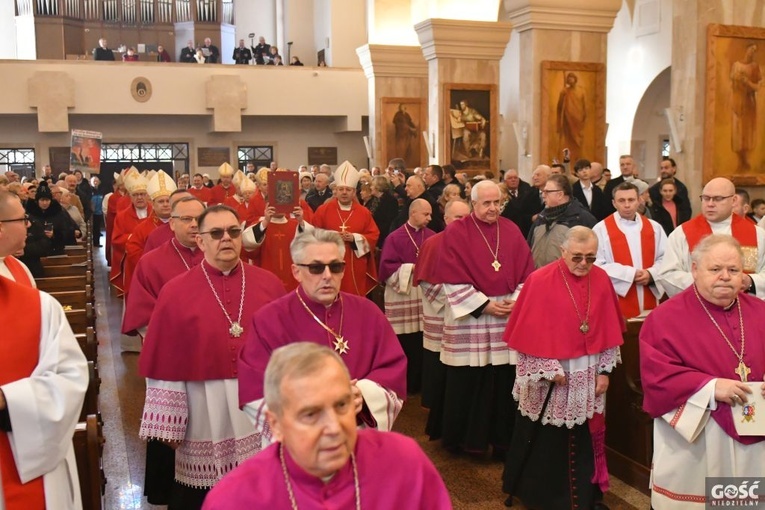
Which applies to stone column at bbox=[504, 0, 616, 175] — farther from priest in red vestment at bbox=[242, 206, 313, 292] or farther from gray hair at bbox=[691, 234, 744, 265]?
gray hair at bbox=[691, 234, 744, 265]

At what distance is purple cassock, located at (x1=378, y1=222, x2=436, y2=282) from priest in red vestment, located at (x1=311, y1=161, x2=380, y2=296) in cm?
104

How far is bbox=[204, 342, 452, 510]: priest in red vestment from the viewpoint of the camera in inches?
81.9

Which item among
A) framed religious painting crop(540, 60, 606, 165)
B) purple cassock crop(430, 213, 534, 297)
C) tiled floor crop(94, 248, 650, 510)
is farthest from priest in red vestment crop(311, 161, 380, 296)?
framed religious painting crop(540, 60, 606, 165)

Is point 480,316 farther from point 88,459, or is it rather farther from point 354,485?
point 354,485

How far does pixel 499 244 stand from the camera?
5746mm

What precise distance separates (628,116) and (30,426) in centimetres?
2046

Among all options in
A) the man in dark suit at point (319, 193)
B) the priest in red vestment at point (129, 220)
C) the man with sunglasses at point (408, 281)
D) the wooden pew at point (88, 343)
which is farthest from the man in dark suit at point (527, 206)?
the wooden pew at point (88, 343)

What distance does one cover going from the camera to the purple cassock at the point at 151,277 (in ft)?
16.1

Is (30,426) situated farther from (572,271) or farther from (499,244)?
(499,244)

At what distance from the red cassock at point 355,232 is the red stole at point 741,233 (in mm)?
3723

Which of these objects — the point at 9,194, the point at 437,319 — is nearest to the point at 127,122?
the point at 437,319

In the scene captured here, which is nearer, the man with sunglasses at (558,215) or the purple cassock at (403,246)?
Result: the man with sunglasses at (558,215)

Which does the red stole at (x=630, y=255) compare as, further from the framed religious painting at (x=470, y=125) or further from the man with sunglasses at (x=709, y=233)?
the framed religious painting at (x=470, y=125)

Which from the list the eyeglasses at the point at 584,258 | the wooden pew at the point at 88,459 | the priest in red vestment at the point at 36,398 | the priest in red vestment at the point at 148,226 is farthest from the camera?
the priest in red vestment at the point at 148,226
